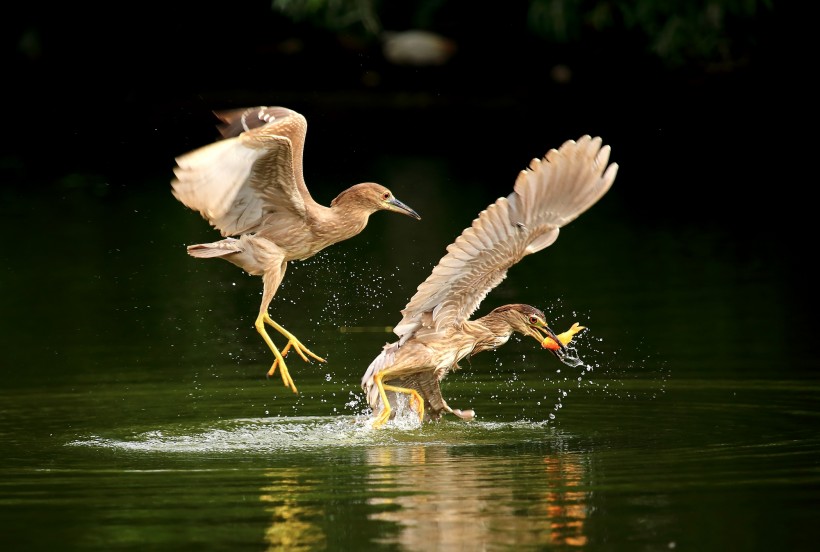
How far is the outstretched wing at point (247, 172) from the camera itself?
9086mm

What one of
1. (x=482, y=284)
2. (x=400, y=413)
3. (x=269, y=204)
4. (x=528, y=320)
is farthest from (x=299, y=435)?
(x=528, y=320)

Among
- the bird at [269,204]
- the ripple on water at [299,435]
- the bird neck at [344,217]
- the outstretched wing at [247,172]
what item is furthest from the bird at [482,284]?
the outstretched wing at [247,172]

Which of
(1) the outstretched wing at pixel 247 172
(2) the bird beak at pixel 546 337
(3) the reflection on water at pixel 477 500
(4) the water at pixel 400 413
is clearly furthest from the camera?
(2) the bird beak at pixel 546 337

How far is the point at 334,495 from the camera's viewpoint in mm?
7699

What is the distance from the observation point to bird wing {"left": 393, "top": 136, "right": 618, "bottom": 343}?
931 centimetres

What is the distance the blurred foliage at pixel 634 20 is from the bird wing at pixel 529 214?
18786 mm

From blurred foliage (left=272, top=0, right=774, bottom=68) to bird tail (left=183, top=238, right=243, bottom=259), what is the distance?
18.6 m

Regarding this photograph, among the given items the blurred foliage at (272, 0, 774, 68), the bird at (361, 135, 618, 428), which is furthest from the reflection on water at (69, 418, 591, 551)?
the blurred foliage at (272, 0, 774, 68)

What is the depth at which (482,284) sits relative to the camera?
32.4 ft

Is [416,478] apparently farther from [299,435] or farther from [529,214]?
[529,214]

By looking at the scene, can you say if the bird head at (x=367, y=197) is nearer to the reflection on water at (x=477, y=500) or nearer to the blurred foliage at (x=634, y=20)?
the reflection on water at (x=477, y=500)

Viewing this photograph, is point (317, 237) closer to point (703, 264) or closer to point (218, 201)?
point (218, 201)

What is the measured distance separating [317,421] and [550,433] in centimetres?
152

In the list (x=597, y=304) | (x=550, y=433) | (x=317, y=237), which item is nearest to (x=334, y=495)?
(x=550, y=433)
